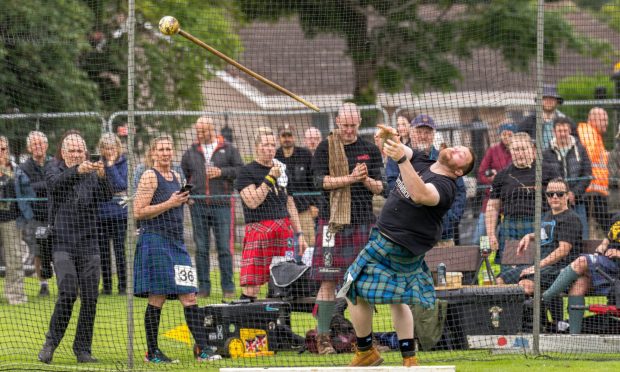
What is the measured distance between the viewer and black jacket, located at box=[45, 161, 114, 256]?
791 centimetres

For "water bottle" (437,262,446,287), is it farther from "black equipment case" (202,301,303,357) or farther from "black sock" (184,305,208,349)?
"black sock" (184,305,208,349)

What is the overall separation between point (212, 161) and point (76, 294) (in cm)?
325

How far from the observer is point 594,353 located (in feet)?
25.5

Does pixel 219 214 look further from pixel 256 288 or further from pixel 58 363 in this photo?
pixel 58 363

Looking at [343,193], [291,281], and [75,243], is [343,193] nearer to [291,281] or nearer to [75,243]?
[291,281]

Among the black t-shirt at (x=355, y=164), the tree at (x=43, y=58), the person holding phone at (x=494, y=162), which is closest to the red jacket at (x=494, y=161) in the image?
the person holding phone at (x=494, y=162)

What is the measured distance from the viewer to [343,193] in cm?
838

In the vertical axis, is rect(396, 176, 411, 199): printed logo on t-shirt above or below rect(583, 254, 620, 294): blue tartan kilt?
above

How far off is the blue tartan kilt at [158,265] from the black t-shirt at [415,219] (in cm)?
187

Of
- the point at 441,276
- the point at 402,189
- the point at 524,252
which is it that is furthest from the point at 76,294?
the point at 524,252

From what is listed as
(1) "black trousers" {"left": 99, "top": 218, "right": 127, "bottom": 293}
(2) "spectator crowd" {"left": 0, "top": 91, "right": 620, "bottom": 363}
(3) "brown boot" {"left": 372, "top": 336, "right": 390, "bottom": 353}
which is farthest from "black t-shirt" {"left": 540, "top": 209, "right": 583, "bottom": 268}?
(1) "black trousers" {"left": 99, "top": 218, "right": 127, "bottom": 293}

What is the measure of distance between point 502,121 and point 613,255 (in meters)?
4.24

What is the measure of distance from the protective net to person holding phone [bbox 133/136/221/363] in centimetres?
1

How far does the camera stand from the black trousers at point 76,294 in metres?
7.82
